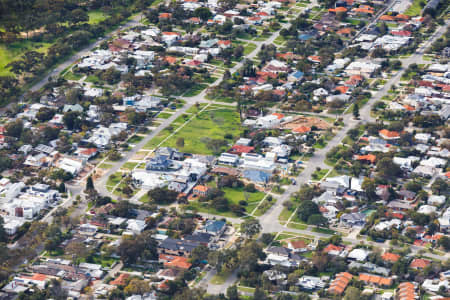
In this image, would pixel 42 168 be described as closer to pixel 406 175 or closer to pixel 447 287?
pixel 406 175

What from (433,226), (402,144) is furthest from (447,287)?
(402,144)

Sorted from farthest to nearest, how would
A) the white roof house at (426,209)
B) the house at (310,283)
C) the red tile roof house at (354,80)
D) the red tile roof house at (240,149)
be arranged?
the red tile roof house at (354,80)
the red tile roof house at (240,149)
the white roof house at (426,209)
the house at (310,283)

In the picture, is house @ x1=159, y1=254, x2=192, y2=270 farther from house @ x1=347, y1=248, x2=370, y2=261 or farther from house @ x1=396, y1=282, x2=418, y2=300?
house @ x1=396, y1=282, x2=418, y2=300

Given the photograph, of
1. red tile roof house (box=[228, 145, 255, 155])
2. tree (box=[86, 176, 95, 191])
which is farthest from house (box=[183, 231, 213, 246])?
red tile roof house (box=[228, 145, 255, 155])

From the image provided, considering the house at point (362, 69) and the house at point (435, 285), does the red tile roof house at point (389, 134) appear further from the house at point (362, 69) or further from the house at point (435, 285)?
the house at point (435, 285)

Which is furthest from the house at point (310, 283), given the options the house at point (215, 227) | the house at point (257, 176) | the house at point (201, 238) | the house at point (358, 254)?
the house at point (257, 176)
